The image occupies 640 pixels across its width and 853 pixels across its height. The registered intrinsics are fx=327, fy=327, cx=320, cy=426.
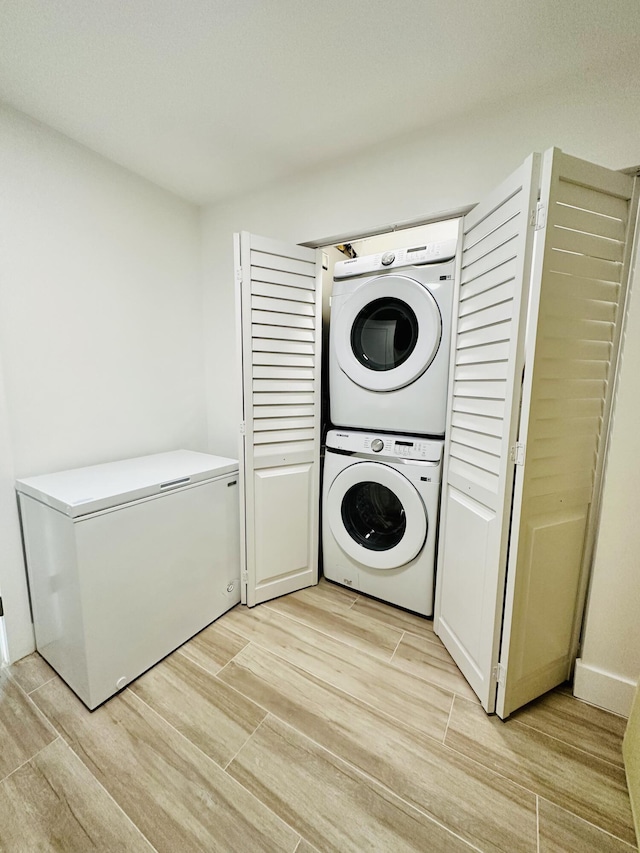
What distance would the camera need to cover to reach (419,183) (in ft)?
4.94

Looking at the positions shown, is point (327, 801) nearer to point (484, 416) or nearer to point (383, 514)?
point (383, 514)

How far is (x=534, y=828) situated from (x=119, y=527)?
159 cm

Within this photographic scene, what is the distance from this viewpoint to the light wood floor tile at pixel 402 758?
0.93m

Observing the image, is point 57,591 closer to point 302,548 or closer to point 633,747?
point 302,548

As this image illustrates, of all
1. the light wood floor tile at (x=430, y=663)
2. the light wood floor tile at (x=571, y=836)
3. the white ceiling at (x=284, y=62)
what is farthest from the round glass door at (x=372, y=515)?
the white ceiling at (x=284, y=62)

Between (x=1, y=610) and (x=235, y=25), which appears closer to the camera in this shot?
(x=235, y=25)

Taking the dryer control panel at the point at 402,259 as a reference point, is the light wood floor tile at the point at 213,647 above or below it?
below

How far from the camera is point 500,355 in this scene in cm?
114

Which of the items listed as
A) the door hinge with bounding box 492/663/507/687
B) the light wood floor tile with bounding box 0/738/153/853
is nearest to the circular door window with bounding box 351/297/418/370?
the door hinge with bounding box 492/663/507/687

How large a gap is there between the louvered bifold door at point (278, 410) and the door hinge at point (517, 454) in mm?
1040

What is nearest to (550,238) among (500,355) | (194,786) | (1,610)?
Answer: (500,355)

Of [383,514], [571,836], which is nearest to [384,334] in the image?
[383,514]

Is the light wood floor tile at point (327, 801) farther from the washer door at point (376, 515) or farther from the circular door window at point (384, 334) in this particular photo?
the circular door window at point (384, 334)

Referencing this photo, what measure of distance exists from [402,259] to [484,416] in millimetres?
914
